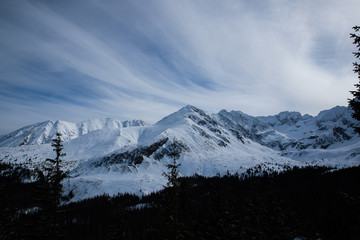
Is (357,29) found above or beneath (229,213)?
above

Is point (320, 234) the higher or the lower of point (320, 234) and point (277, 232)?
the lower

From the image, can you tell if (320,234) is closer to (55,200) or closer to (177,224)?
(177,224)

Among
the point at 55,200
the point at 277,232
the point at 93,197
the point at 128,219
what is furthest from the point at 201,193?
the point at 55,200

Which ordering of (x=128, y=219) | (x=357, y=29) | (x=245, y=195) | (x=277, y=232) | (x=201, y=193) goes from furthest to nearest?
(x=201, y=193), (x=245, y=195), (x=128, y=219), (x=277, y=232), (x=357, y=29)

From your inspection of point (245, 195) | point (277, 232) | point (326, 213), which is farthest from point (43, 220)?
point (245, 195)

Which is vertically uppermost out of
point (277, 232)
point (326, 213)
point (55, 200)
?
point (55, 200)

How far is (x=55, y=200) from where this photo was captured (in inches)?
666

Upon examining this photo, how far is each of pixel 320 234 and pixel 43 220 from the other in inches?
3679

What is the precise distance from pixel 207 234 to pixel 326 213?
8725cm

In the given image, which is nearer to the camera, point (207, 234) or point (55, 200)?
point (55, 200)

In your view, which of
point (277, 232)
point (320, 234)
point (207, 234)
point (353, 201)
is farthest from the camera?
point (320, 234)

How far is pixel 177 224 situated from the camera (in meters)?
17.7

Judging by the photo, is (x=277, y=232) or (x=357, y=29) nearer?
(x=357, y=29)

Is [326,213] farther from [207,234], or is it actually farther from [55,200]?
[55,200]
